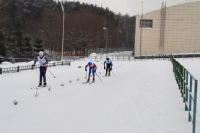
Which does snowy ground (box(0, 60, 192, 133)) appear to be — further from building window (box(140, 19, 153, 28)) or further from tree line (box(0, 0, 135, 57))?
building window (box(140, 19, 153, 28))

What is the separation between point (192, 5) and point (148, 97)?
254 ft

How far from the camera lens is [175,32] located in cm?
8450

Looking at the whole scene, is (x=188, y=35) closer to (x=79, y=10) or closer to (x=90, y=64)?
(x=79, y=10)

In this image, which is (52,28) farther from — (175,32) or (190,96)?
(190,96)

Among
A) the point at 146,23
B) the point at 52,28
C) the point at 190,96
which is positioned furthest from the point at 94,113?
the point at 52,28

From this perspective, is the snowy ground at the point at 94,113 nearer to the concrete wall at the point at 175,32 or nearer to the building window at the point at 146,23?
the concrete wall at the point at 175,32

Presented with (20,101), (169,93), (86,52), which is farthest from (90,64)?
(86,52)

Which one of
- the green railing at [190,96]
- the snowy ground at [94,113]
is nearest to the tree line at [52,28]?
the snowy ground at [94,113]

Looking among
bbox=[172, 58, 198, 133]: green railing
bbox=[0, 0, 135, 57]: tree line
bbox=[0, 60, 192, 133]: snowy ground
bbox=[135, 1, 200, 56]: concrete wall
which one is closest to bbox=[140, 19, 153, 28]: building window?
bbox=[135, 1, 200, 56]: concrete wall

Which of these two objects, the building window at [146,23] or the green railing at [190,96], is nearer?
the green railing at [190,96]

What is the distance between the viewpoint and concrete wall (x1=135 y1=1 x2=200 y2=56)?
83.8 metres

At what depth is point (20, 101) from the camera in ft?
37.9

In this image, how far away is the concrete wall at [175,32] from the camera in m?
83.8

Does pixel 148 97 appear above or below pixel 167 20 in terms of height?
below
